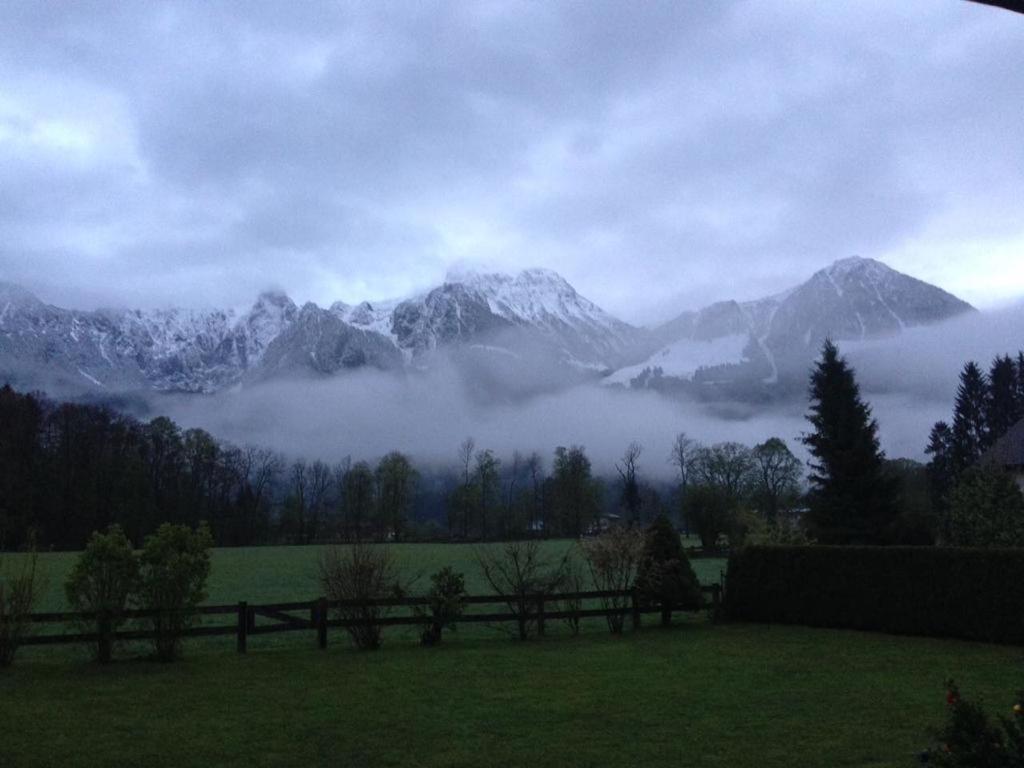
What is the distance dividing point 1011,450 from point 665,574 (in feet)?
89.8

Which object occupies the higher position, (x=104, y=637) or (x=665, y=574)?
(x=665, y=574)

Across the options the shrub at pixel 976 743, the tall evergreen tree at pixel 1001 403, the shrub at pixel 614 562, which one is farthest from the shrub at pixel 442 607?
the tall evergreen tree at pixel 1001 403

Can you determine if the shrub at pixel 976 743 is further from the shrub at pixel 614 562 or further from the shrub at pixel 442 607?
the shrub at pixel 614 562

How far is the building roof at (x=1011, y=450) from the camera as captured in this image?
39.0 metres

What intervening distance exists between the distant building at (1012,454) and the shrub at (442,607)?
2889 centimetres

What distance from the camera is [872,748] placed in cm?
814

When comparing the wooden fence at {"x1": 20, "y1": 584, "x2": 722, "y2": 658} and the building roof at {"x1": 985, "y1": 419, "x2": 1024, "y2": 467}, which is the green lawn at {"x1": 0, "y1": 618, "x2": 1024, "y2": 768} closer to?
the wooden fence at {"x1": 20, "y1": 584, "x2": 722, "y2": 658}

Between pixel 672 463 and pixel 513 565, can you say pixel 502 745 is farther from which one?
pixel 672 463

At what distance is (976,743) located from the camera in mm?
4566

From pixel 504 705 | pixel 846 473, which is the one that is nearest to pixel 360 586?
pixel 504 705

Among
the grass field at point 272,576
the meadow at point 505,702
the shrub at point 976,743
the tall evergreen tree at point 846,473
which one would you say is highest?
the tall evergreen tree at point 846,473

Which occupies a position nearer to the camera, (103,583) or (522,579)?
(103,583)

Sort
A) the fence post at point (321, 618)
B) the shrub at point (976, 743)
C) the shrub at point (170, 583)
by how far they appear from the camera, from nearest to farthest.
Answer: the shrub at point (976, 743)
the shrub at point (170, 583)
the fence post at point (321, 618)

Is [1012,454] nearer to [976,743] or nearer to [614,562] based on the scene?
[614,562]
